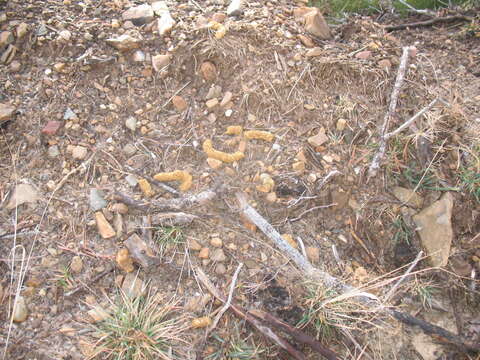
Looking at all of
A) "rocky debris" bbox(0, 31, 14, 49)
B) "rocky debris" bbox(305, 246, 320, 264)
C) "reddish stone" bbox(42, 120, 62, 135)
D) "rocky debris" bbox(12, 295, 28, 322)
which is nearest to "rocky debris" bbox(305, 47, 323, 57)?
"rocky debris" bbox(305, 246, 320, 264)

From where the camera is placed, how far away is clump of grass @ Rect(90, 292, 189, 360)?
1.81 meters

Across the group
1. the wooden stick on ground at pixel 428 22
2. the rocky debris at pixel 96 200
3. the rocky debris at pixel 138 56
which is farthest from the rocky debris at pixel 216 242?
the wooden stick on ground at pixel 428 22

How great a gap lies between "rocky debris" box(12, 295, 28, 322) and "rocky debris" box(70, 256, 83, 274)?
25 centimetres

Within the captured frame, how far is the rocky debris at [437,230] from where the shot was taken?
2.25 m

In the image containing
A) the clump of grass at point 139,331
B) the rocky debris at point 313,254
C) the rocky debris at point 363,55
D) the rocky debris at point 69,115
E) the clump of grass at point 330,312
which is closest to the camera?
the clump of grass at point 139,331

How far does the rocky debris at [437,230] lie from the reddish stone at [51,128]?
2.15 m

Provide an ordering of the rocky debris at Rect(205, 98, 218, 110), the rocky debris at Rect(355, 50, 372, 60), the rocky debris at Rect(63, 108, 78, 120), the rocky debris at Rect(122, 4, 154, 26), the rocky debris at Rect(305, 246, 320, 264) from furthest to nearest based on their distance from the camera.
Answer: the rocky debris at Rect(355, 50, 372, 60)
the rocky debris at Rect(122, 4, 154, 26)
the rocky debris at Rect(205, 98, 218, 110)
the rocky debris at Rect(63, 108, 78, 120)
the rocky debris at Rect(305, 246, 320, 264)

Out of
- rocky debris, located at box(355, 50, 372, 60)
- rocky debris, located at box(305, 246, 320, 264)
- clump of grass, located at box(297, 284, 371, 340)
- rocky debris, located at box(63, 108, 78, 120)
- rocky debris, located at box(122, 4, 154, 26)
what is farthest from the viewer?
rocky debris, located at box(355, 50, 372, 60)

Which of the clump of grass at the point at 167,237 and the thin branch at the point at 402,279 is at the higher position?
the clump of grass at the point at 167,237

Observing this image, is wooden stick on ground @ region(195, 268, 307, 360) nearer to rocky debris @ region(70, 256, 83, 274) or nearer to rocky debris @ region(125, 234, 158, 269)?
rocky debris @ region(125, 234, 158, 269)

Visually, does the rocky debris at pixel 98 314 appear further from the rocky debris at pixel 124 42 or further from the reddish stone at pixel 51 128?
the rocky debris at pixel 124 42

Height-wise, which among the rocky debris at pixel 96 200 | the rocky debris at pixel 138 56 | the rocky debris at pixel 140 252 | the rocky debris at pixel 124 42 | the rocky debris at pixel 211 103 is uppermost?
the rocky debris at pixel 124 42

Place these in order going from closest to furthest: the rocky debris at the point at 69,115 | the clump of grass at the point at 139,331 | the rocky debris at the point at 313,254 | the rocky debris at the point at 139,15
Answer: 1. the clump of grass at the point at 139,331
2. the rocky debris at the point at 313,254
3. the rocky debris at the point at 69,115
4. the rocky debris at the point at 139,15

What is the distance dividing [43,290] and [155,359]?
63 centimetres
